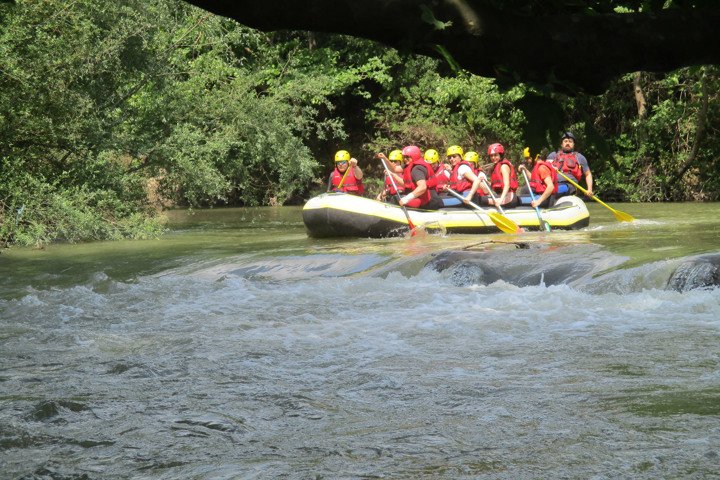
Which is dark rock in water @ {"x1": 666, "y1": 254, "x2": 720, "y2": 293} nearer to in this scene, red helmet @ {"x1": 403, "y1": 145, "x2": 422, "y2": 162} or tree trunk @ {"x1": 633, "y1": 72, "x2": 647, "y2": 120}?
red helmet @ {"x1": 403, "y1": 145, "x2": 422, "y2": 162}

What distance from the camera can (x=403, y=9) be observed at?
1.51m

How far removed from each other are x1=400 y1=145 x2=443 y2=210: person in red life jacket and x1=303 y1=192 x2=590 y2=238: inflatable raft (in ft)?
1.23

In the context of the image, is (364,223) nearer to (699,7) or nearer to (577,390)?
(577,390)

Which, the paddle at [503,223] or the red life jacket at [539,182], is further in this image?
the red life jacket at [539,182]

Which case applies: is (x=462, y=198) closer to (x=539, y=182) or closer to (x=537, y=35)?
(x=539, y=182)

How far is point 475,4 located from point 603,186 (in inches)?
859

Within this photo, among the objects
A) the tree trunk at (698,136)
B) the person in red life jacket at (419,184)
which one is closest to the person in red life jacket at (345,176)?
the person in red life jacket at (419,184)

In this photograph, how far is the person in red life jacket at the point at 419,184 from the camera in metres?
13.9

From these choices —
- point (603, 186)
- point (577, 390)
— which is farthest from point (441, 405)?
point (603, 186)

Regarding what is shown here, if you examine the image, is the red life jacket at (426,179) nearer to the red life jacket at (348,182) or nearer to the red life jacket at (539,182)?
the red life jacket at (348,182)

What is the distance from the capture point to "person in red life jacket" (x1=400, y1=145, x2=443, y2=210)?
13.9 meters

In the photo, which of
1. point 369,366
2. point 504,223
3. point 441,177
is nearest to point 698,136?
point 441,177

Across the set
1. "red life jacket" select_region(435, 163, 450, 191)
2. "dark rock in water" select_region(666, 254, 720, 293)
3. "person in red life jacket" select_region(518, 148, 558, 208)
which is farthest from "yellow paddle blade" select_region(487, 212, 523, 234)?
"dark rock in water" select_region(666, 254, 720, 293)

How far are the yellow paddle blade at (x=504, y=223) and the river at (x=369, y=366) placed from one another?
2030mm
